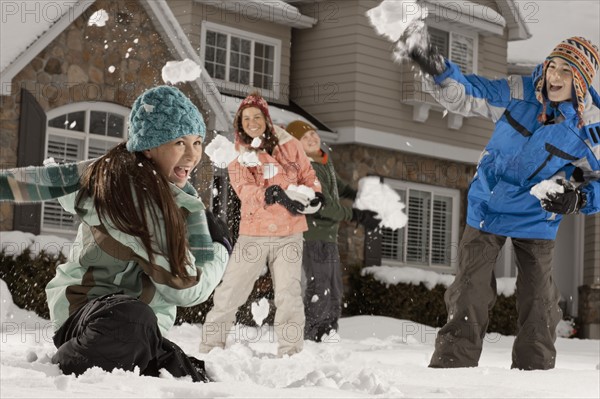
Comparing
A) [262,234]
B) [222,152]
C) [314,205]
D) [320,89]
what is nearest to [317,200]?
[314,205]

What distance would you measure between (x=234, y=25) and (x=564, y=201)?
1220 cm

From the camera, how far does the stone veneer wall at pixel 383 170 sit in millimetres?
17188

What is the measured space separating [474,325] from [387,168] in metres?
11.7

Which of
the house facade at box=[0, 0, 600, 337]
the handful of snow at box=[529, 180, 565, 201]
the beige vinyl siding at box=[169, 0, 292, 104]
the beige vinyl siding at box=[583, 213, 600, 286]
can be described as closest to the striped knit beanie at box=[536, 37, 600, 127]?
the handful of snow at box=[529, 180, 565, 201]

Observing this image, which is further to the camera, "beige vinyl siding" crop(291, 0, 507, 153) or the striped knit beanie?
"beige vinyl siding" crop(291, 0, 507, 153)

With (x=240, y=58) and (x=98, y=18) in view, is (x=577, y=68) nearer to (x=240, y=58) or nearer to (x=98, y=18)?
(x=98, y=18)

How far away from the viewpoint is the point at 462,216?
19.5 metres

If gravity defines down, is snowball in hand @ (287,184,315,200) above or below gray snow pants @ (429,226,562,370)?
above

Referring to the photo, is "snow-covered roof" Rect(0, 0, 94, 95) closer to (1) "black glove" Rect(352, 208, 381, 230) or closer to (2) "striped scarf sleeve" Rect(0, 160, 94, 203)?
(1) "black glove" Rect(352, 208, 381, 230)

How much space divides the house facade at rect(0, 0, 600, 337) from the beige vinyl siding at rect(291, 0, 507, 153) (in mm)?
23

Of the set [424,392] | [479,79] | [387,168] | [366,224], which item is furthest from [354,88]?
[424,392]

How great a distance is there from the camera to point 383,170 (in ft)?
58.9

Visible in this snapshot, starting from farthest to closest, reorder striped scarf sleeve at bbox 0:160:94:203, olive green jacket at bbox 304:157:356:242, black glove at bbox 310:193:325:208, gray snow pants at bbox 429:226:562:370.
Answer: olive green jacket at bbox 304:157:356:242
black glove at bbox 310:193:325:208
gray snow pants at bbox 429:226:562:370
striped scarf sleeve at bbox 0:160:94:203

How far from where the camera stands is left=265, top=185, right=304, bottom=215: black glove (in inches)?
314
